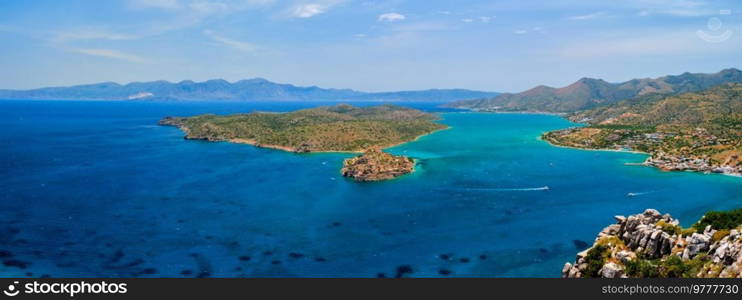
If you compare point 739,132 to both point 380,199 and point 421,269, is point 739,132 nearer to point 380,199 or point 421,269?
point 380,199

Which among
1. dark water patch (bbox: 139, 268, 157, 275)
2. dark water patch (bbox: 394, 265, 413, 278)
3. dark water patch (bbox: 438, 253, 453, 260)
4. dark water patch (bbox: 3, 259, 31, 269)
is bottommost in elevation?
dark water patch (bbox: 394, 265, 413, 278)

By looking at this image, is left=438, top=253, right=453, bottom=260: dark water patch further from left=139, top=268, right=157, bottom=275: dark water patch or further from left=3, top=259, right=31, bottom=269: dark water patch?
left=3, top=259, right=31, bottom=269: dark water patch

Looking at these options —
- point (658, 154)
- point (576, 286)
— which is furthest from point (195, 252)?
point (658, 154)

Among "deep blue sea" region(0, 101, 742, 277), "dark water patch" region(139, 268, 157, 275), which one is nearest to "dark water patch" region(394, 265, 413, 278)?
"deep blue sea" region(0, 101, 742, 277)

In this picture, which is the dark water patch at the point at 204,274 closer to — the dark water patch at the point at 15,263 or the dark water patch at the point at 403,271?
the dark water patch at the point at 15,263

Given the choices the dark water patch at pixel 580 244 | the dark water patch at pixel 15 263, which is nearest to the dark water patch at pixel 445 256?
the dark water patch at pixel 580 244

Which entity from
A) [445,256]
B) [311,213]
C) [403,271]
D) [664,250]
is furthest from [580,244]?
[311,213]

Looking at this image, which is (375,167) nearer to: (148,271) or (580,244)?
(580,244)
